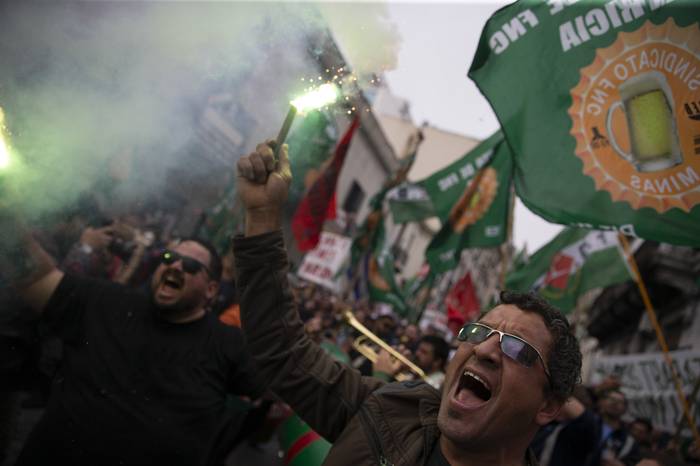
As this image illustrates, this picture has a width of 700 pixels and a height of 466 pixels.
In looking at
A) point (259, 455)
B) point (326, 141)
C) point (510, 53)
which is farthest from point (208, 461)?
point (326, 141)

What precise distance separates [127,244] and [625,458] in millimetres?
4711

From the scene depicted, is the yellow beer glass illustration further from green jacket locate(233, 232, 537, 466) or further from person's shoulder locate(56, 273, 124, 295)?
person's shoulder locate(56, 273, 124, 295)

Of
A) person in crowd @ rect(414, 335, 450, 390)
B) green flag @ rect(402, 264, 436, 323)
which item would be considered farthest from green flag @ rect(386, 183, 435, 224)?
person in crowd @ rect(414, 335, 450, 390)

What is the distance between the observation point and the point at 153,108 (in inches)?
129

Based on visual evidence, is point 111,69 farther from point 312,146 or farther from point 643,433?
point 643,433

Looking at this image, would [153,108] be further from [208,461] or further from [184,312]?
[208,461]

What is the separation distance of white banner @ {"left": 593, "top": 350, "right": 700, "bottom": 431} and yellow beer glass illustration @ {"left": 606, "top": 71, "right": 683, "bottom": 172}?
4512mm

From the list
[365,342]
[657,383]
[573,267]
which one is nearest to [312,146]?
[365,342]

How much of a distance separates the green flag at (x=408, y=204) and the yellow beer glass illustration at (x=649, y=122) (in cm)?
654

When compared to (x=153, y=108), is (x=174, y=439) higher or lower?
lower

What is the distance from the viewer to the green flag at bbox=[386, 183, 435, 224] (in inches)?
376

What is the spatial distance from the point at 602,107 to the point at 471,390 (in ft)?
6.59

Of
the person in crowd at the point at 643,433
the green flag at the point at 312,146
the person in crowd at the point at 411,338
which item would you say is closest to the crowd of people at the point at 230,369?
the person in crowd at the point at 643,433

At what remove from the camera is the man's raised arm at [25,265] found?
2.05 m
